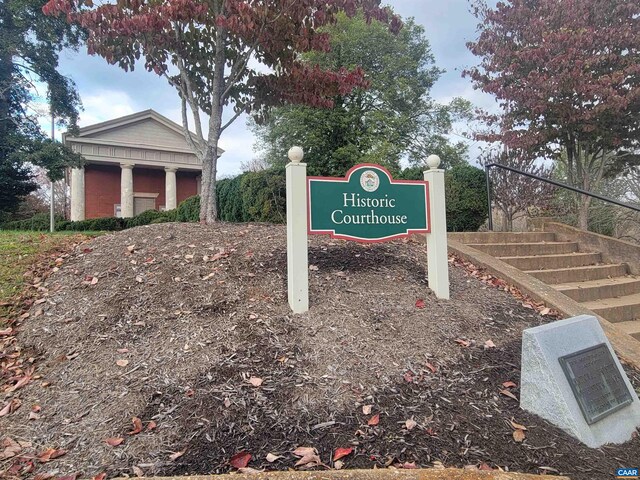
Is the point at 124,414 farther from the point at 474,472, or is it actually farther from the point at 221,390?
the point at 474,472

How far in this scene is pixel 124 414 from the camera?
7.49ft

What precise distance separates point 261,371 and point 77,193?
25009 millimetres

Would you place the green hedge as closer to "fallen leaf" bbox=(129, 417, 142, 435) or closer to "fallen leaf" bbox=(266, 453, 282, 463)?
"fallen leaf" bbox=(129, 417, 142, 435)

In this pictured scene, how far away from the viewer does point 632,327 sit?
13.4 feet

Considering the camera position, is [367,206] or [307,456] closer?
[307,456]

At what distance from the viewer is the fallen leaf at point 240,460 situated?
1917 millimetres

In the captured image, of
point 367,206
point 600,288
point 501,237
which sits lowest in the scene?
point 600,288

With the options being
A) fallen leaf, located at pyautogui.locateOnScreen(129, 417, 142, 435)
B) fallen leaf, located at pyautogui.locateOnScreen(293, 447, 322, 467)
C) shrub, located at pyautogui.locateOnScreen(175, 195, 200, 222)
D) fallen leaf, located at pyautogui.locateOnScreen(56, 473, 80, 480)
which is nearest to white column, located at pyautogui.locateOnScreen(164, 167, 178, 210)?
shrub, located at pyautogui.locateOnScreen(175, 195, 200, 222)

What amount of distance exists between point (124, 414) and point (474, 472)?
1.93 metres

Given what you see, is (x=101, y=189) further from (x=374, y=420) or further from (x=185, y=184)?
(x=374, y=420)

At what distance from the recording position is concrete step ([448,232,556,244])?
18.6 ft

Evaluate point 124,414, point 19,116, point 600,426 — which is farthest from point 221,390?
Result: point 19,116

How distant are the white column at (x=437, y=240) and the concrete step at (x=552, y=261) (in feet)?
5.99

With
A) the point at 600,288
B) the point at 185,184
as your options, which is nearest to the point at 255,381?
the point at 600,288
